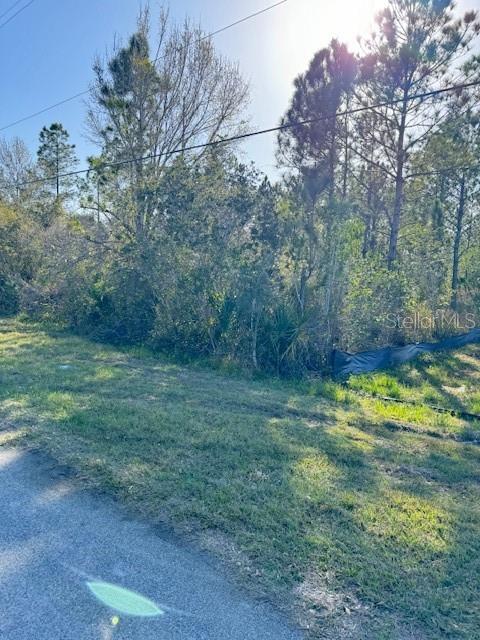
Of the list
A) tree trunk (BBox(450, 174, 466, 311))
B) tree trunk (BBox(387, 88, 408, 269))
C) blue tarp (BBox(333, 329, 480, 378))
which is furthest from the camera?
tree trunk (BBox(450, 174, 466, 311))

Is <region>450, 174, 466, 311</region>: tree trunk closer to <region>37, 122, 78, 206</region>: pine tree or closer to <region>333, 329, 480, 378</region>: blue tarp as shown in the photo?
<region>333, 329, 480, 378</region>: blue tarp

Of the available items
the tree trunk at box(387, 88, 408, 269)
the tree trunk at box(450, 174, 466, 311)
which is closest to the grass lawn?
the tree trunk at box(387, 88, 408, 269)

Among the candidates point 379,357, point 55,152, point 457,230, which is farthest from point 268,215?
point 55,152

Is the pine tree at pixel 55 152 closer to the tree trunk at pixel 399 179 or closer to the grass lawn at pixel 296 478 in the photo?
the tree trunk at pixel 399 179

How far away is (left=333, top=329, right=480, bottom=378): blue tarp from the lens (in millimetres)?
7991

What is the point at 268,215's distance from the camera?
317 inches

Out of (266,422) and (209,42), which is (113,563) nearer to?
(266,422)

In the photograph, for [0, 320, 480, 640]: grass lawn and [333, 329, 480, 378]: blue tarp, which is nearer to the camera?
[0, 320, 480, 640]: grass lawn

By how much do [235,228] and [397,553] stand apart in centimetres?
656

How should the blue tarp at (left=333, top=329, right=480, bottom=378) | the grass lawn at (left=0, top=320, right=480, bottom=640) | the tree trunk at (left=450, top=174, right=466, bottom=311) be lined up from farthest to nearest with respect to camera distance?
1. the tree trunk at (left=450, top=174, right=466, bottom=311)
2. the blue tarp at (left=333, top=329, right=480, bottom=378)
3. the grass lawn at (left=0, top=320, right=480, bottom=640)

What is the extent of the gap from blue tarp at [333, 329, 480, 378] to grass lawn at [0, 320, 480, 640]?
1.20 m

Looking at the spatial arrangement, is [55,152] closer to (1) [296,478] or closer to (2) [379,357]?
(2) [379,357]

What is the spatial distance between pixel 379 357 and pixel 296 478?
20.3ft

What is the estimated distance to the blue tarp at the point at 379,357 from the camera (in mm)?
7991
